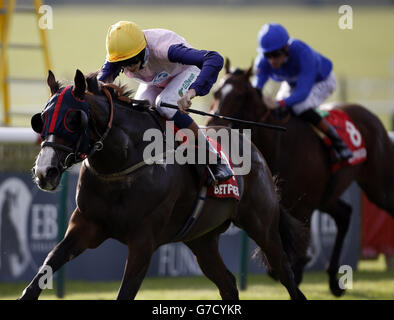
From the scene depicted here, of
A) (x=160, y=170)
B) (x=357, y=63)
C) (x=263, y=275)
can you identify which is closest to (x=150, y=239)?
(x=160, y=170)

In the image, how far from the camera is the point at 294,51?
7.16m

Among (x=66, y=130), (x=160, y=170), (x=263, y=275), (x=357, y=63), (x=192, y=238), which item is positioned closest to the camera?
(x=66, y=130)

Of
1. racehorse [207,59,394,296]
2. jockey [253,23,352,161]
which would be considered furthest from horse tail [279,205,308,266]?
jockey [253,23,352,161]

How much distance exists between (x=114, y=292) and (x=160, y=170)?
A: 280cm

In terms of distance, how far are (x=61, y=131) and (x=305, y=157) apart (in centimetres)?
353

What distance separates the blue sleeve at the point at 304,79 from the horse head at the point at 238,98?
12.5 inches

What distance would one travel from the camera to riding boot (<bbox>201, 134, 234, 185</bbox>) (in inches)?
195

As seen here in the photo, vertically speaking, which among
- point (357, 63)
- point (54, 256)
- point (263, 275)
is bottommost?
point (357, 63)

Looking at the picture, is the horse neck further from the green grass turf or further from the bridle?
the green grass turf

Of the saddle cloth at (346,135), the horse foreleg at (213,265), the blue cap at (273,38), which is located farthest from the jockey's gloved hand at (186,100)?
the saddle cloth at (346,135)

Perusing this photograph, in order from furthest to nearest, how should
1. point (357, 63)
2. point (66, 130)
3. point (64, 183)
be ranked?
point (357, 63) → point (64, 183) → point (66, 130)

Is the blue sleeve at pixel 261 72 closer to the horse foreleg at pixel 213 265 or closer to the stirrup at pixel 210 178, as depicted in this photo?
the horse foreleg at pixel 213 265

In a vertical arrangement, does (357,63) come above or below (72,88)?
below

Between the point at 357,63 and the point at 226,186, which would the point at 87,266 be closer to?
the point at 226,186
